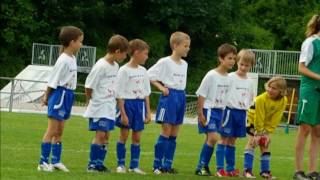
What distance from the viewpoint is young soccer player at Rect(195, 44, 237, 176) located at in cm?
1094

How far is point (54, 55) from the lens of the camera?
4359cm

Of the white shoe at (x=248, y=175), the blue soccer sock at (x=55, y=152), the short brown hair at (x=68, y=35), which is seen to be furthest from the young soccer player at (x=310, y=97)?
the blue soccer sock at (x=55, y=152)

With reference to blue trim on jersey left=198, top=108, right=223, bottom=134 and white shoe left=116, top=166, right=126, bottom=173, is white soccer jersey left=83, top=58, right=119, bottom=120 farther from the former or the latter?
blue trim on jersey left=198, top=108, right=223, bottom=134

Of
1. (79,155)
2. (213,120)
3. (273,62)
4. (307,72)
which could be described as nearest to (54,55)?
(273,62)

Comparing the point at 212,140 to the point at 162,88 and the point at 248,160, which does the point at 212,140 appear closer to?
the point at 248,160

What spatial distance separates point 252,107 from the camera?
11461mm

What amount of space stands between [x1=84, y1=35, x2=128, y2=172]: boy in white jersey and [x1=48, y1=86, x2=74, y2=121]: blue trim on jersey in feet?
1.05

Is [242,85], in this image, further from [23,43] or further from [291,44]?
[291,44]

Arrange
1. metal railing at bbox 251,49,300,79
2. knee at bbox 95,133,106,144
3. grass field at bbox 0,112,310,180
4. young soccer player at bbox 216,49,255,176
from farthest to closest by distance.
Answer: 1. metal railing at bbox 251,49,300,79
2. young soccer player at bbox 216,49,255,176
3. knee at bbox 95,133,106,144
4. grass field at bbox 0,112,310,180

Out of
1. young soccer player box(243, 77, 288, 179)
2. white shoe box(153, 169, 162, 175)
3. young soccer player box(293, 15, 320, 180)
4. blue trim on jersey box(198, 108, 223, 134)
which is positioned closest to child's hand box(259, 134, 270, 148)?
young soccer player box(243, 77, 288, 179)

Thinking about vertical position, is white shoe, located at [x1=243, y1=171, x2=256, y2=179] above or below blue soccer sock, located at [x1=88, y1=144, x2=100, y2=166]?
below

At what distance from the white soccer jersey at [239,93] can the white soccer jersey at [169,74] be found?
2.39ft

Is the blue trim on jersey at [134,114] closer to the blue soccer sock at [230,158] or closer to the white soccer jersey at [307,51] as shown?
the blue soccer sock at [230,158]

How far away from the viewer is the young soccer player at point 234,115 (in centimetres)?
1105
